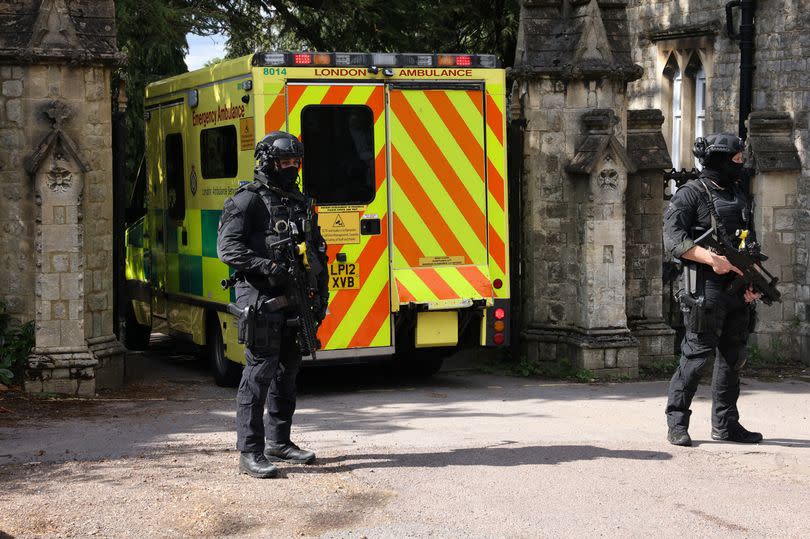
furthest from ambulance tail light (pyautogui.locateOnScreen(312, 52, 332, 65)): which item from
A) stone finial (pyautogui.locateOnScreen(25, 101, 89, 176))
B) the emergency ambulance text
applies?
stone finial (pyautogui.locateOnScreen(25, 101, 89, 176))

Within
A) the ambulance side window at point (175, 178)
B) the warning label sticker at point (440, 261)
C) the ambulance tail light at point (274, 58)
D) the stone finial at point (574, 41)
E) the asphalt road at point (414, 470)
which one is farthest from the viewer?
the ambulance side window at point (175, 178)

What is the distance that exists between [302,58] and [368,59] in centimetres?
58

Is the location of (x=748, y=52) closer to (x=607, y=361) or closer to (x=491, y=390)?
(x=607, y=361)

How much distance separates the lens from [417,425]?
30.2ft

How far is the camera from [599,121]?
1173 centimetres

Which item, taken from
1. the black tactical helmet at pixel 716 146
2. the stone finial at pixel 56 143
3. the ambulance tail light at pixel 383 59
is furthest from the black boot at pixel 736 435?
the stone finial at pixel 56 143

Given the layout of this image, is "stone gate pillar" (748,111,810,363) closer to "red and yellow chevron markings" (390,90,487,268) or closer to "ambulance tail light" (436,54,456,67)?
"red and yellow chevron markings" (390,90,487,268)

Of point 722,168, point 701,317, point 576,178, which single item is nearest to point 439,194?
point 576,178

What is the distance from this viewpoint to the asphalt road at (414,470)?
21.1 feet

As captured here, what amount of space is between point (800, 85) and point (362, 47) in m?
5.84

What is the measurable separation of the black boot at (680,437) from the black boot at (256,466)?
2730mm

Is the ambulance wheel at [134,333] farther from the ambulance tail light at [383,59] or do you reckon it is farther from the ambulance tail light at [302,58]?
the ambulance tail light at [383,59]

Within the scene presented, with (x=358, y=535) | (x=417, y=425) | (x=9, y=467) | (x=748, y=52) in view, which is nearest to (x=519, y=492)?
(x=358, y=535)

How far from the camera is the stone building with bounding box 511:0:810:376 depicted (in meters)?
11.8
